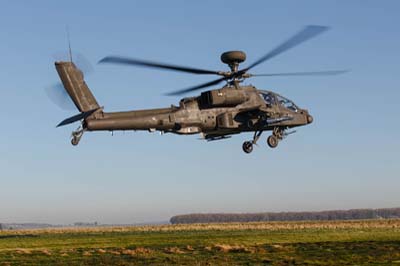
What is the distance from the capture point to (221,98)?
35.6 m

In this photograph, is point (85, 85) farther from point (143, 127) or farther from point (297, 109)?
point (297, 109)

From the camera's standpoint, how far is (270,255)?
3034 cm

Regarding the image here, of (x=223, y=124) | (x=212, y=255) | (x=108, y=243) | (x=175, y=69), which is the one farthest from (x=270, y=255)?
(x=108, y=243)

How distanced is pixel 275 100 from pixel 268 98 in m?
0.62

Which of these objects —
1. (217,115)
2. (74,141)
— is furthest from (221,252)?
(74,141)

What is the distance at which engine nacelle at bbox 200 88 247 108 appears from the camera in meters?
35.5

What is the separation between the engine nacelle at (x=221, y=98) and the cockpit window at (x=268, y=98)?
2.18 m

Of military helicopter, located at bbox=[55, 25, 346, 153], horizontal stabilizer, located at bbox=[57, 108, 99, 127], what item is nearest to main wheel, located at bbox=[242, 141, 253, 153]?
military helicopter, located at bbox=[55, 25, 346, 153]

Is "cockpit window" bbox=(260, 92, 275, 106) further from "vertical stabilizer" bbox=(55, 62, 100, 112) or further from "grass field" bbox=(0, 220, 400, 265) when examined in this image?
"vertical stabilizer" bbox=(55, 62, 100, 112)

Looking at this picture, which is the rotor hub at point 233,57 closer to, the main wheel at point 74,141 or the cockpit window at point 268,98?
the cockpit window at point 268,98

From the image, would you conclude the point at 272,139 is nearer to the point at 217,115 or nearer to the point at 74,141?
the point at 217,115

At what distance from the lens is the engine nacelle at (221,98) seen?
35.5 meters

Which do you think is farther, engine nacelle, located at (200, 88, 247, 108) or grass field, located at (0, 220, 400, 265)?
engine nacelle, located at (200, 88, 247, 108)

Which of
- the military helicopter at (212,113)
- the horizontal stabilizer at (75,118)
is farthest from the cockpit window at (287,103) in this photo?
the horizontal stabilizer at (75,118)
